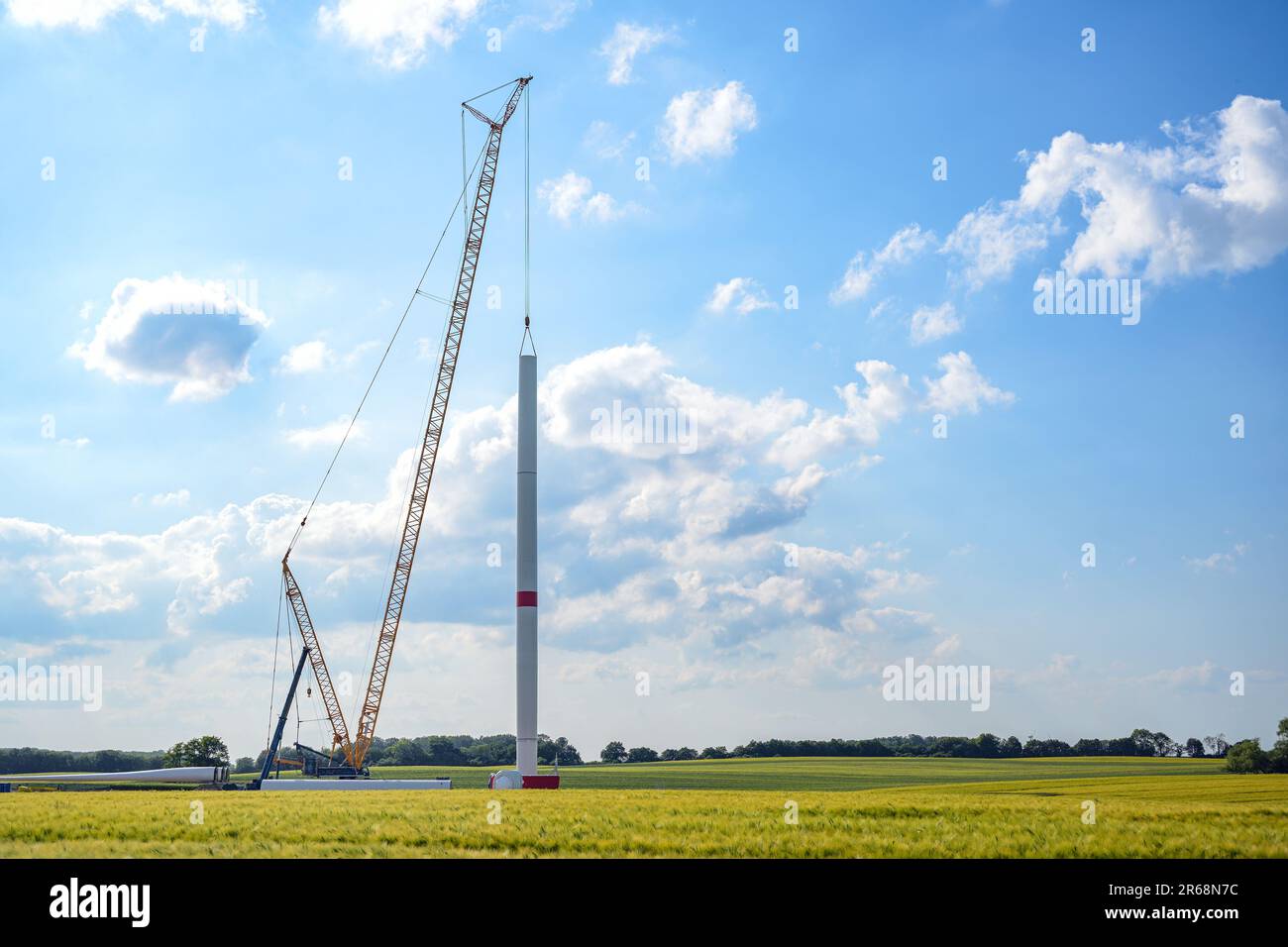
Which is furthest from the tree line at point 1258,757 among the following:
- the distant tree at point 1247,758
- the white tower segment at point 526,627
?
the white tower segment at point 526,627

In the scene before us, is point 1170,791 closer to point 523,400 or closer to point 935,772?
point 523,400

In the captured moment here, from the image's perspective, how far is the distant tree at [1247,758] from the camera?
128m

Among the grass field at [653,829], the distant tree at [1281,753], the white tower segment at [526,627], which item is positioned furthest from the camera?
the distant tree at [1281,753]

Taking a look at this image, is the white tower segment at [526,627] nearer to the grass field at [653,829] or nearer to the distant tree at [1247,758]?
the grass field at [653,829]

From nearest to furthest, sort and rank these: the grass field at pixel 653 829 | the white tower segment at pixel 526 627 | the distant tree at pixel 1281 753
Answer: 1. the grass field at pixel 653 829
2. the white tower segment at pixel 526 627
3. the distant tree at pixel 1281 753

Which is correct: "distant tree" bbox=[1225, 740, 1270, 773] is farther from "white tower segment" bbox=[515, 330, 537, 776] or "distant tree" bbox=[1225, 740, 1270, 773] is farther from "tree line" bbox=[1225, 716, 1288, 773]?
"white tower segment" bbox=[515, 330, 537, 776]

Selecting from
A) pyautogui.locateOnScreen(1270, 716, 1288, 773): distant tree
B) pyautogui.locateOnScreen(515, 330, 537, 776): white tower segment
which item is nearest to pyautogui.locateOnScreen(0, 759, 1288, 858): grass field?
pyautogui.locateOnScreen(515, 330, 537, 776): white tower segment

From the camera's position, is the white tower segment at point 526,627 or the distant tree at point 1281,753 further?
the distant tree at point 1281,753

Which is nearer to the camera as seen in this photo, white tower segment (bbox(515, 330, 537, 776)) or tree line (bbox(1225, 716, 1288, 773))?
white tower segment (bbox(515, 330, 537, 776))

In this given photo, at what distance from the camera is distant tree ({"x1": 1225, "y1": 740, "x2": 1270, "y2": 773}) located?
12788 centimetres

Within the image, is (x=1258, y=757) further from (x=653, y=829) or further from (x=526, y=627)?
(x=653, y=829)

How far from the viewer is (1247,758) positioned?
426 feet
